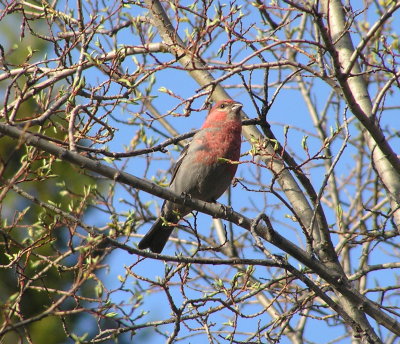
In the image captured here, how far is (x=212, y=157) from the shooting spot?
21.0ft

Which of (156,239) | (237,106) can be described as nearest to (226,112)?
(237,106)

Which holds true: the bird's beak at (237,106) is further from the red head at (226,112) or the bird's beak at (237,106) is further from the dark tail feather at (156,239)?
the dark tail feather at (156,239)

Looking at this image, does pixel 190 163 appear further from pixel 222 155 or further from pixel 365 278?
pixel 365 278

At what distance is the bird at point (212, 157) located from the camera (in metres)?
6.38

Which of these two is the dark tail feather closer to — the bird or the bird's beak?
the bird

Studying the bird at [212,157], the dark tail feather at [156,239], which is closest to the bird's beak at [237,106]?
the bird at [212,157]

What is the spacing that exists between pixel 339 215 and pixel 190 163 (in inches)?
83.0

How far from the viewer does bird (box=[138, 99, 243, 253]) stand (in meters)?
6.38

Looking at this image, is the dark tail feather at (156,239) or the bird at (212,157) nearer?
the bird at (212,157)

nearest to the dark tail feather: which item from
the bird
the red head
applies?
the bird

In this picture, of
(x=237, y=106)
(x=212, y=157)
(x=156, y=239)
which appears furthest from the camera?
(x=156, y=239)

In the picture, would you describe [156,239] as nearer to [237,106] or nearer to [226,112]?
[226,112]

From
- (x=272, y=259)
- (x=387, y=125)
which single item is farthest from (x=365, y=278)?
(x=272, y=259)

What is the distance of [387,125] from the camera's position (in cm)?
833
